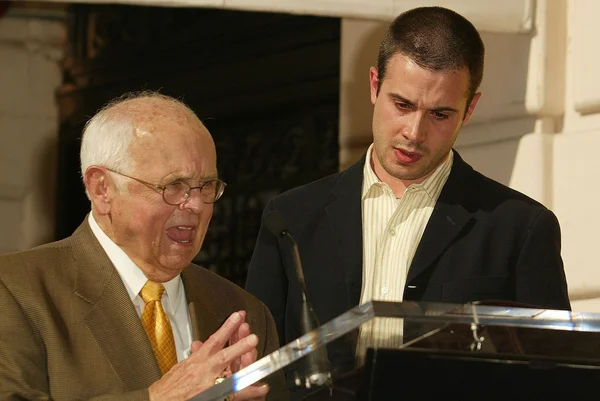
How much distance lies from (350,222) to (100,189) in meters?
0.74

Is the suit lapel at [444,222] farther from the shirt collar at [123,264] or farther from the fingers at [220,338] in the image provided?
the fingers at [220,338]

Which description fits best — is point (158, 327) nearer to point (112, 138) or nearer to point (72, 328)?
point (72, 328)

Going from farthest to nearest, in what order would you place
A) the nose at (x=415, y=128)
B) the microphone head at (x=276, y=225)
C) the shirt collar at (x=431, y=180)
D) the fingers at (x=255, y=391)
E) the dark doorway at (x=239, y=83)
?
1. the dark doorway at (x=239, y=83)
2. the shirt collar at (x=431, y=180)
3. the nose at (x=415, y=128)
4. the microphone head at (x=276, y=225)
5. the fingers at (x=255, y=391)

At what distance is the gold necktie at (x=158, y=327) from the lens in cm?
298

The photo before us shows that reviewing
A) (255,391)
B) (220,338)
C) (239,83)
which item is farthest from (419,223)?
(239,83)

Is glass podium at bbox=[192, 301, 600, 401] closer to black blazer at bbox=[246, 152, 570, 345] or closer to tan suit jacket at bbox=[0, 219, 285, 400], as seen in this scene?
tan suit jacket at bbox=[0, 219, 285, 400]

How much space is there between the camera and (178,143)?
3078 millimetres

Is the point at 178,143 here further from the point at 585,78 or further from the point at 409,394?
the point at 585,78

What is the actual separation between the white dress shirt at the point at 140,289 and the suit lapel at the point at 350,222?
0.48 metres

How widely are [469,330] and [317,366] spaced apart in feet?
0.87

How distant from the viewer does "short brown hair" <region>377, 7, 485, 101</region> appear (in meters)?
3.39

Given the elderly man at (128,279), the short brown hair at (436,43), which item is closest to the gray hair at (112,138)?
the elderly man at (128,279)

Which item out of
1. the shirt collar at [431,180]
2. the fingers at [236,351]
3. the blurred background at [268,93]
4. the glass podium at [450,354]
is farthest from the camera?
the blurred background at [268,93]

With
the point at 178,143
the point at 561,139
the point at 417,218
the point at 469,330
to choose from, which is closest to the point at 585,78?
the point at 561,139
